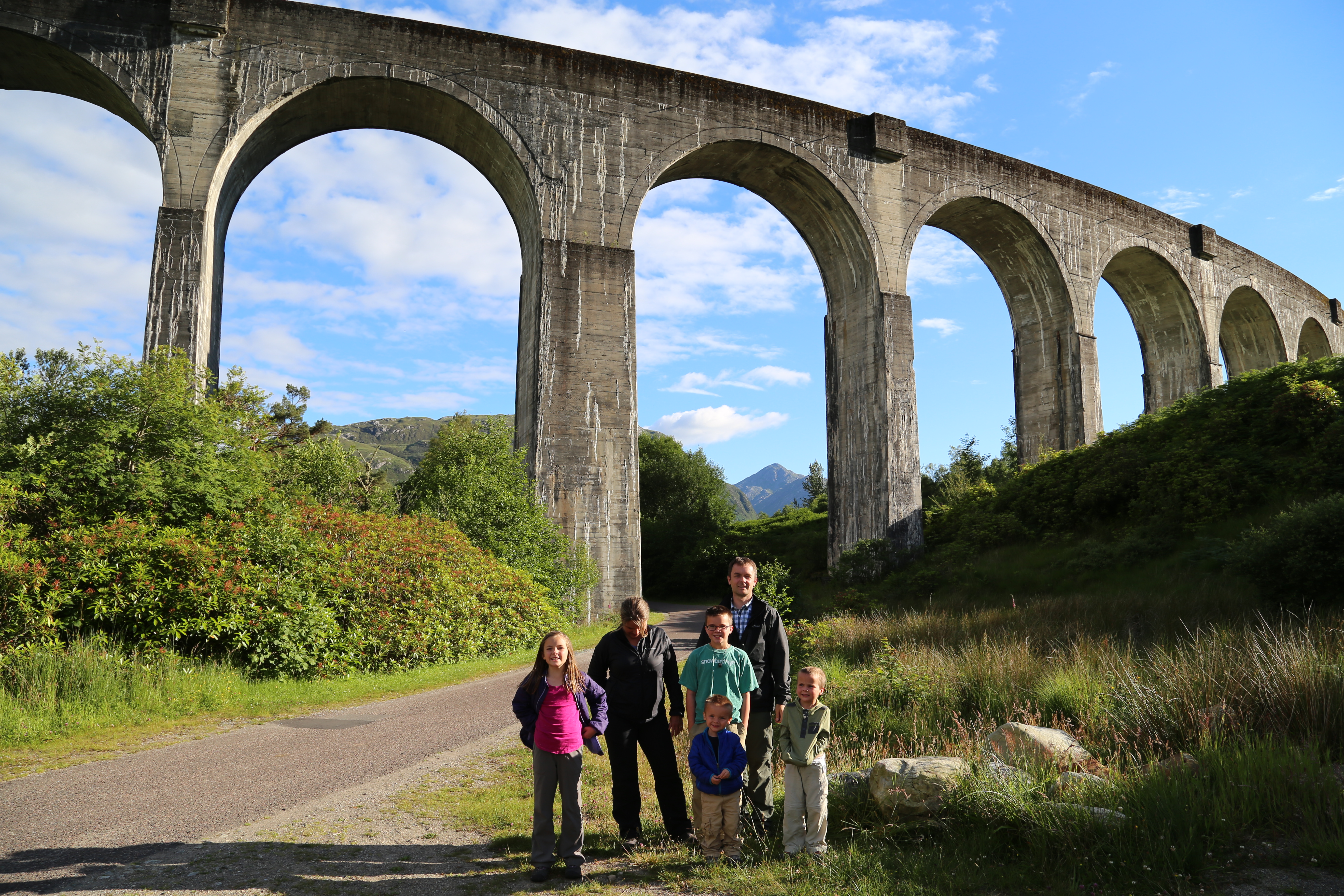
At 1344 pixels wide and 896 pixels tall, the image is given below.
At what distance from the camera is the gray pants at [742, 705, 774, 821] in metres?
4.83

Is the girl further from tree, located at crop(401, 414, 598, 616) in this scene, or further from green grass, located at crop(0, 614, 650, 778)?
tree, located at crop(401, 414, 598, 616)

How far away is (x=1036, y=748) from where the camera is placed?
17.4 feet

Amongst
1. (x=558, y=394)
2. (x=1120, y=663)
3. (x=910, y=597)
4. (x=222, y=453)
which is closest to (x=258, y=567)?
(x=222, y=453)

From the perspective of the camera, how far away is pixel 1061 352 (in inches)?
965

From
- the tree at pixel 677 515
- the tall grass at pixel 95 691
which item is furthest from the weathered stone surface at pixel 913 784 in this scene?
the tree at pixel 677 515

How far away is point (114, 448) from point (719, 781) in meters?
9.82

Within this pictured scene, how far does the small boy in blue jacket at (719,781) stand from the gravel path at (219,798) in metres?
1.34

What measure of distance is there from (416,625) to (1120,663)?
9.41m

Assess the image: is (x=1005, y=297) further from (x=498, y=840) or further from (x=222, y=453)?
(x=498, y=840)

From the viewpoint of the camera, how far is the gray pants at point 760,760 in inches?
190

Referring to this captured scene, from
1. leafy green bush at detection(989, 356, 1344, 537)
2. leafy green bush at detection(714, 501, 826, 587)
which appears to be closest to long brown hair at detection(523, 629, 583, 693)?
leafy green bush at detection(989, 356, 1344, 537)

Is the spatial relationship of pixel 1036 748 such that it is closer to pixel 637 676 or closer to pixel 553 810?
pixel 637 676

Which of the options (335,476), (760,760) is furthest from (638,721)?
(335,476)

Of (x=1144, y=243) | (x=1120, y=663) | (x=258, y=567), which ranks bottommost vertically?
(x=1120, y=663)
